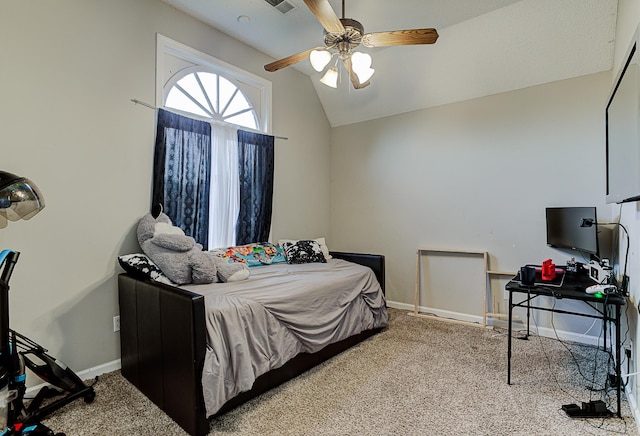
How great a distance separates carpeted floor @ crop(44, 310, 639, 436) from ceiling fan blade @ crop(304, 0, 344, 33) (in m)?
2.27

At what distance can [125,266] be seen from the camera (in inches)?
90.2

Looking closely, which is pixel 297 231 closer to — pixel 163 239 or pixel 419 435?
pixel 163 239

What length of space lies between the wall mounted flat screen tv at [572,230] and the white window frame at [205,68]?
9.74ft

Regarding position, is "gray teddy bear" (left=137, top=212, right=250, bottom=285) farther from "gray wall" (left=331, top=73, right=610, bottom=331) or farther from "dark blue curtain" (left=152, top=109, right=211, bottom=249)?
"gray wall" (left=331, top=73, right=610, bottom=331)

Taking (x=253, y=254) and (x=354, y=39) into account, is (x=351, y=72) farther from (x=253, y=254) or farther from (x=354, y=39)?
(x=253, y=254)

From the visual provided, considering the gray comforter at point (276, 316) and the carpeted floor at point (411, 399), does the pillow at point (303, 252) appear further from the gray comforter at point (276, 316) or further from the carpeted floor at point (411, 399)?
the carpeted floor at point (411, 399)

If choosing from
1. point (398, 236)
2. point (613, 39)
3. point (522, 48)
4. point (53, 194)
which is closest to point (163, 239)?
point (53, 194)

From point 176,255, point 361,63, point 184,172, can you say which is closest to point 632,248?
point 361,63

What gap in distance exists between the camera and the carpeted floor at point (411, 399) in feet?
5.82

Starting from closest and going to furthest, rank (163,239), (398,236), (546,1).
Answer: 1. (163,239)
2. (546,1)
3. (398,236)

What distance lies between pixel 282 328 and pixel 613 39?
349cm

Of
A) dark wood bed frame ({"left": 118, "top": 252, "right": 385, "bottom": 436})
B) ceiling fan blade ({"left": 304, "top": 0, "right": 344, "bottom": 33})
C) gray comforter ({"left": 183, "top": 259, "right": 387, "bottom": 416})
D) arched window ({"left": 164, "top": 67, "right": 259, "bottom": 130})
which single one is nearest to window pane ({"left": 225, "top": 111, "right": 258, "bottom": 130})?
arched window ({"left": 164, "top": 67, "right": 259, "bottom": 130})

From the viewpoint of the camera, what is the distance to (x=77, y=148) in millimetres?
2277

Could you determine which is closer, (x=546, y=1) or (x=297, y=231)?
(x=546, y=1)
